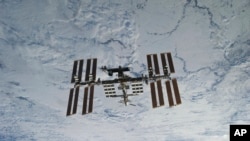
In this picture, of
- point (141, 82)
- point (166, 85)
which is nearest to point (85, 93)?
point (141, 82)

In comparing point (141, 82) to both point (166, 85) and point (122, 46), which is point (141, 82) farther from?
point (122, 46)

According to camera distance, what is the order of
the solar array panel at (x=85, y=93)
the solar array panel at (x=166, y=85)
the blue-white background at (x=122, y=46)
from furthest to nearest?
the blue-white background at (x=122, y=46), the solar array panel at (x=85, y=93), the solar array panel at (x=166, y=85)

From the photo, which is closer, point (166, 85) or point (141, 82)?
point (141, 82)

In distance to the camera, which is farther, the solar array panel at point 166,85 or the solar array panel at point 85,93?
the solar array panel at point 85,93

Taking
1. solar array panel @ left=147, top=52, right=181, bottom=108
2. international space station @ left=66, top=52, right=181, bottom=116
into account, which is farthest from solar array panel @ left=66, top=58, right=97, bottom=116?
solar array panel @ left=147, top=52, right=181, bottom=108

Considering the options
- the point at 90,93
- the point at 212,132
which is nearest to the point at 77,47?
the point at 90,93

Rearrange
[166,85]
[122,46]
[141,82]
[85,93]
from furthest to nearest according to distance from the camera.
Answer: [122,46] → [85,93] → [166,85] → [141,82]

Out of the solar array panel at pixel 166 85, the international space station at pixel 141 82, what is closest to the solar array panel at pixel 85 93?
the international space station at pixel 141 82

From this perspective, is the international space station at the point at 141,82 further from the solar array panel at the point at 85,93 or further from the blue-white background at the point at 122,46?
the blue-white background at the point at 122,46
